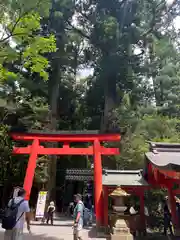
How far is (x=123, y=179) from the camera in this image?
11.1 metres

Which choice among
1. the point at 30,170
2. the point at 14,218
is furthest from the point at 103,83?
the point at 14,218

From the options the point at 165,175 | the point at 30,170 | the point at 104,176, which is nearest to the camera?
the point at 165,175

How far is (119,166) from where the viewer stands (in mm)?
17609

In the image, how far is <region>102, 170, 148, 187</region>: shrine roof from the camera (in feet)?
33.6

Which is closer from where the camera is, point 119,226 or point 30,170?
point 119,226

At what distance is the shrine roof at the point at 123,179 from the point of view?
1025cm

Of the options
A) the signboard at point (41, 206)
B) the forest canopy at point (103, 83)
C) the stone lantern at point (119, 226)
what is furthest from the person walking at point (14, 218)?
the forest canopy at point (103, 83)

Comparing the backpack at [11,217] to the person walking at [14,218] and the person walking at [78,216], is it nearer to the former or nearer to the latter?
the person walking at [14,218]

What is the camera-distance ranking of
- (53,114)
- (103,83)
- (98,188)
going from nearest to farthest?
(98,188)
(53,114)
(103,83)

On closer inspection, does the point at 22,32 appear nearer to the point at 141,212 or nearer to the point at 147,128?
the point at 141,212

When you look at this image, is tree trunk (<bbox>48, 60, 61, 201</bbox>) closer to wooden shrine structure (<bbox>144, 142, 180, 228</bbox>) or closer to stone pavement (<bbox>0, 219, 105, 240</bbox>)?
stone pavement (<bbox>0, 219, 105, 240</bbox>)

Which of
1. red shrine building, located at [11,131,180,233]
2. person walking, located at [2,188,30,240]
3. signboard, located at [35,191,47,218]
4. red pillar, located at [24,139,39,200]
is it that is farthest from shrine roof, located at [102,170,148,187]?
person walking, located at [2,188,30,240]

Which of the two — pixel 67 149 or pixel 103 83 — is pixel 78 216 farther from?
pixel 103 83

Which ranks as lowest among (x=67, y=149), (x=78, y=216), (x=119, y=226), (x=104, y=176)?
(x=119, y=226)
